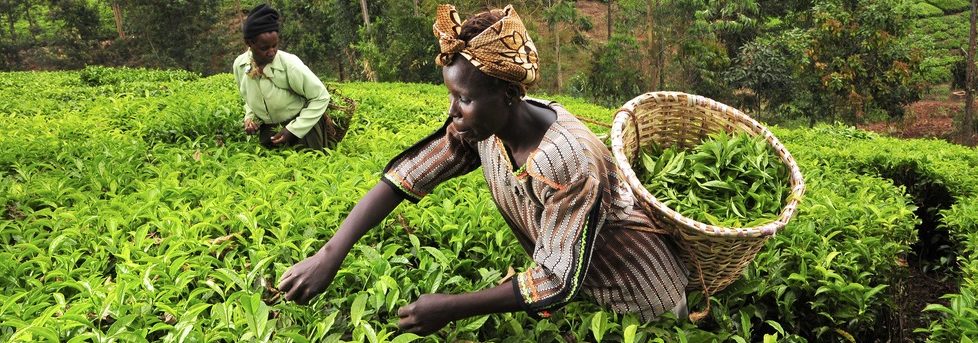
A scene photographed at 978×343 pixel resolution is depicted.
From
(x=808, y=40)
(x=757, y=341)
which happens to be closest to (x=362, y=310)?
(x=757, y=341)

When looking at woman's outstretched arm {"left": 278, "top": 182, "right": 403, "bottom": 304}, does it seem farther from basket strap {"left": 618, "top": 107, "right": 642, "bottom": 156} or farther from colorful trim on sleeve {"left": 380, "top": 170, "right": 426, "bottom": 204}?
basket strap {"left": 618, "top": 107, "right": 642, "bottom": 156}

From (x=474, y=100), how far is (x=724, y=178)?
1.05 meters

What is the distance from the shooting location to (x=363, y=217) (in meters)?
1.78

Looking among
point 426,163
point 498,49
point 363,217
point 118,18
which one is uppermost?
point 498,49

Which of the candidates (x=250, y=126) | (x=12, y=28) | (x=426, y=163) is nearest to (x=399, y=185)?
(x=426, y=163)

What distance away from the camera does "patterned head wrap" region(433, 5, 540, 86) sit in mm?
1405

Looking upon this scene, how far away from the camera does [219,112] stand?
14.1 feet

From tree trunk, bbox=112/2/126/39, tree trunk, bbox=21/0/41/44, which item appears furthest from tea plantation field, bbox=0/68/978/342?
tree trunk, bbox=21/0/41/44

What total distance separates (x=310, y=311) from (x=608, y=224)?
0.85 metres

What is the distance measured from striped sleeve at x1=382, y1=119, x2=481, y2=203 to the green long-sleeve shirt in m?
1.90

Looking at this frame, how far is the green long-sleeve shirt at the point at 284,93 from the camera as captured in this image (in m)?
3.51

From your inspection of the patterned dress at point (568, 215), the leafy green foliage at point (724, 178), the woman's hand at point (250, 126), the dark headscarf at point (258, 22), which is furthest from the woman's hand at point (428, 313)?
the woman's hand at point (250, 126)

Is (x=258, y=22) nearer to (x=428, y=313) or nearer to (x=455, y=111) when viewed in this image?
(x=455, y=111)

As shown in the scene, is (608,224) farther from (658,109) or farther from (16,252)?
(16,252)
